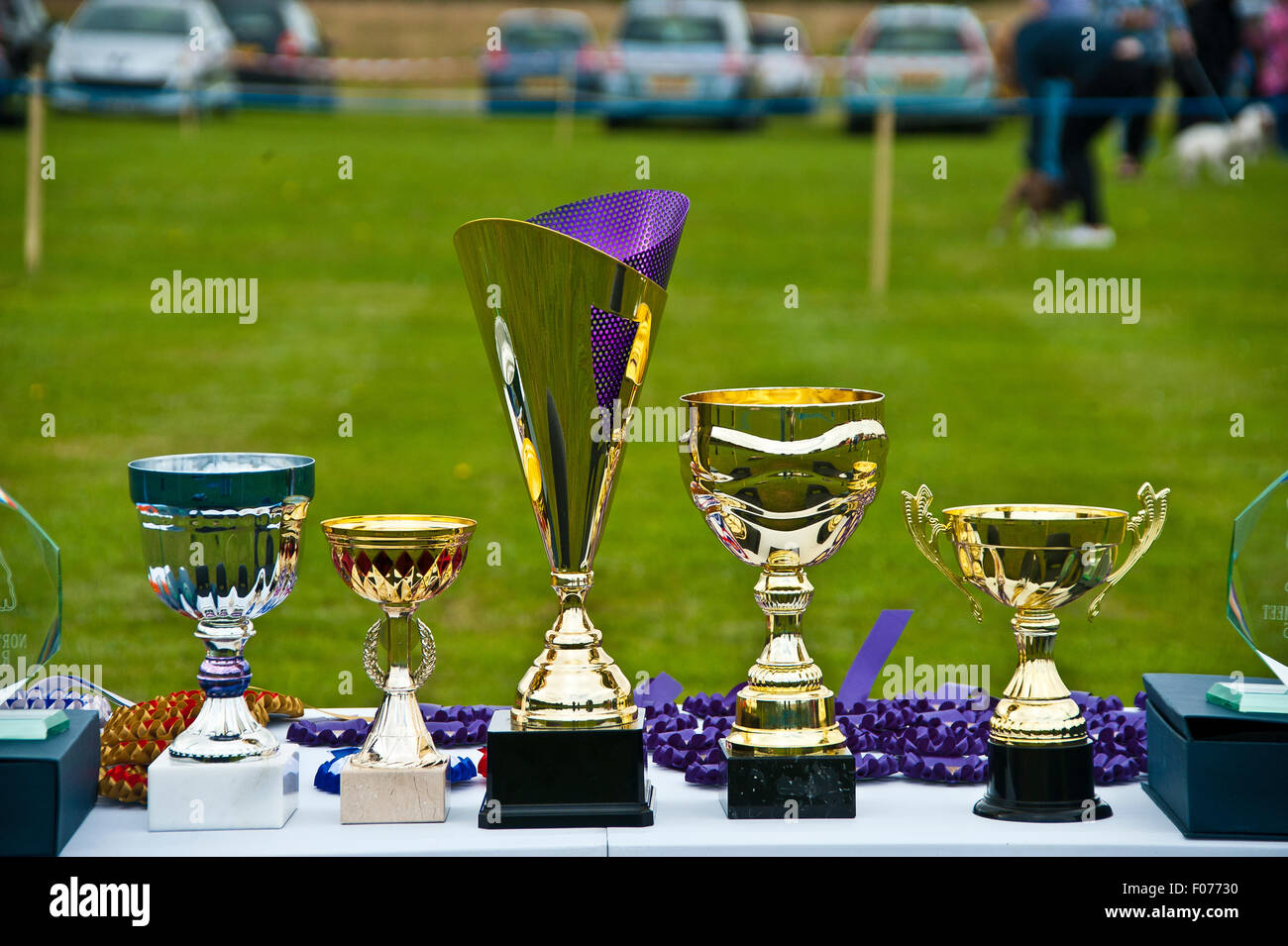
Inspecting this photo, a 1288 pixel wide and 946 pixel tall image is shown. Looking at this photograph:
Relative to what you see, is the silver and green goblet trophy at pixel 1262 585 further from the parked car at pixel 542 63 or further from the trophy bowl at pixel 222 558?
the parked car at pixel 542 63

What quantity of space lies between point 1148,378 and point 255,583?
5.77 metres

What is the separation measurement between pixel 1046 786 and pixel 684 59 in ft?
41.4

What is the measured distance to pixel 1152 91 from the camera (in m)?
9.73

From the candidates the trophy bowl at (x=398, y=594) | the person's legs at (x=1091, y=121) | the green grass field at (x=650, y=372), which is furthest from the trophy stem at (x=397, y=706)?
the person's legs at (x=1091, y=121)

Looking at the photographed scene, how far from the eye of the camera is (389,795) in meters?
1.50

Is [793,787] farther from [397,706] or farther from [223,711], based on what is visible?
[223,711]

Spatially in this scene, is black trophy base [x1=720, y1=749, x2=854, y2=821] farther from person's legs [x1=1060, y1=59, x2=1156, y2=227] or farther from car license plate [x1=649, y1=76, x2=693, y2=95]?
car license plate [x1=649, y1=76, x2=693, y2=95]

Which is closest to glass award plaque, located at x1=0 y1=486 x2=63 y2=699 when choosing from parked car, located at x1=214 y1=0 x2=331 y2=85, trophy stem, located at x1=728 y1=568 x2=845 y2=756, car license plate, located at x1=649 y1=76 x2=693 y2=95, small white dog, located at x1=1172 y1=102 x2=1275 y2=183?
trophy stem, located at x1=728 y1=568 x2=845 y2=756

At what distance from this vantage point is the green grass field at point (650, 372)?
3.97 m

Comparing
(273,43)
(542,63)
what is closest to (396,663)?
(542,63)

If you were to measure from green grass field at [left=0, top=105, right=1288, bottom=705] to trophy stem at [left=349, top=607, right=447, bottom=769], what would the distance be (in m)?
1.87

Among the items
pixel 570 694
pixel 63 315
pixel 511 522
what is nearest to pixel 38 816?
pixel 570 694
